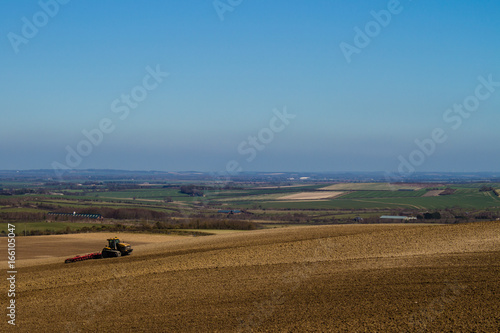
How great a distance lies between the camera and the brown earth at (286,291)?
570 inches

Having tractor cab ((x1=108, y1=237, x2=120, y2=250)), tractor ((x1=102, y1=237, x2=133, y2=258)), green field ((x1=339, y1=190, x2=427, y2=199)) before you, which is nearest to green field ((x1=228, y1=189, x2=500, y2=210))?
green field ((x1=339, y1=190, x2=427, y2=199))

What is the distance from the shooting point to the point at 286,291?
18500 mm

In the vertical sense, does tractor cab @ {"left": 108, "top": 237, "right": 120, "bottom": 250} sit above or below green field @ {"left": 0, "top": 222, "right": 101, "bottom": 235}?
above

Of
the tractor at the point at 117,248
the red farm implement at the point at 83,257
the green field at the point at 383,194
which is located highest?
the green field at the point at 383,194

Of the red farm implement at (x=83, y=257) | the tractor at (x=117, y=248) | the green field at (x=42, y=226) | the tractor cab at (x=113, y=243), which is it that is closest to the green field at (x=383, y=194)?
the green field at (x=42, y=226)

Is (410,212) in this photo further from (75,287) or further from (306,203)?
(75,287)

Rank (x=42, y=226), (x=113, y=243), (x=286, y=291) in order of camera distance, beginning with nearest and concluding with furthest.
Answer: (x=286, y=291) < (x=113, y=243) < (x=42, y=226)

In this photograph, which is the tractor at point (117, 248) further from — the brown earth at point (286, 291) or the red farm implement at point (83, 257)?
the brown earth at point (286, 291)

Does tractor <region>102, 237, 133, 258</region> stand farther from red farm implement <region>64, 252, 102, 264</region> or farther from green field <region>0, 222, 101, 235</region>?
green field <region>0, 222, 101, 235</region>

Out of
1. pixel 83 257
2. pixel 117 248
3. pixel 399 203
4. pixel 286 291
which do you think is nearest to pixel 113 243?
pixel 117 248

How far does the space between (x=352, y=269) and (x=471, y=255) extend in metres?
6.09

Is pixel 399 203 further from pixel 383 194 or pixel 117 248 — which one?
pixel 117 248

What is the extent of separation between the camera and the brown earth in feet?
47.5

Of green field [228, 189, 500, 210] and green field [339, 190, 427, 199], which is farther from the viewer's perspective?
green field [339, 190, 427, 199]
